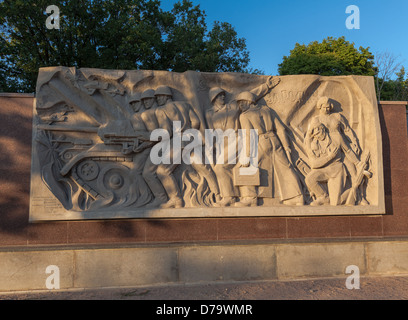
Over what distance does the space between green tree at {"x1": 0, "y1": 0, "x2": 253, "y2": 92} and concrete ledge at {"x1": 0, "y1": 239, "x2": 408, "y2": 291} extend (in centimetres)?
724

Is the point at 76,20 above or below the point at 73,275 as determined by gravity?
above

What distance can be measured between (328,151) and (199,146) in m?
2.41

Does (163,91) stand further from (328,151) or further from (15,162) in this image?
(328,151)

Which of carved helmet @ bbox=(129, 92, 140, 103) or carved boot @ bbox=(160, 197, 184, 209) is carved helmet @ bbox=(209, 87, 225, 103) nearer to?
carved helmet @ bbox=(129, 92, 140, 103)

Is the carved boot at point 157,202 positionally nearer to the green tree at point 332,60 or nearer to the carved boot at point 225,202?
the carved boot at point 225,202

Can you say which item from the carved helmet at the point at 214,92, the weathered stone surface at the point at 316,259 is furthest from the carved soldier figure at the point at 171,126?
the weathered stone surface at the point at 316,259

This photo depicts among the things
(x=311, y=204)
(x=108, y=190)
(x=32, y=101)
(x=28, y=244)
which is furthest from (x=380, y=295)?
(x=32, y=101)

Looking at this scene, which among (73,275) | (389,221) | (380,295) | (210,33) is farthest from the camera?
(210,33)

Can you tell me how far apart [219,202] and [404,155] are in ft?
12.5

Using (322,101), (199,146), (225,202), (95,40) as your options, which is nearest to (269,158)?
(225,202)

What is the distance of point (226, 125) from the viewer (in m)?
6.10

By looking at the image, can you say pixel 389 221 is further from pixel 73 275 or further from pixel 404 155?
pixel 73 275

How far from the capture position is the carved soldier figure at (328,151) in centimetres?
605

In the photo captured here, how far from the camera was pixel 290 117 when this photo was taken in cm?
637
